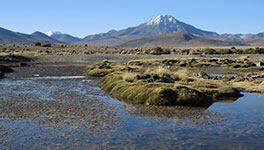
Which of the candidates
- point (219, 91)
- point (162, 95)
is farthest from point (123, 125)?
point (219, 91)

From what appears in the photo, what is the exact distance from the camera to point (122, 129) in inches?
512

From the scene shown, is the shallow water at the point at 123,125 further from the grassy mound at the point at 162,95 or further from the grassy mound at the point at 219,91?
the grassy mound at the point at 219,91

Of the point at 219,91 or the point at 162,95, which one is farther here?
the point at 219,91

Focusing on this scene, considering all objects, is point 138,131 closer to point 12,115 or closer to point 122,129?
point 122,129

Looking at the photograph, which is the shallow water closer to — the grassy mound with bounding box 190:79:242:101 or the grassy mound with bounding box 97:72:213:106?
the grassy mound with bounding box 97:72:213:106

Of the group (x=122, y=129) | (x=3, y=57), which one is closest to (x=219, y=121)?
(x=122, y=129)

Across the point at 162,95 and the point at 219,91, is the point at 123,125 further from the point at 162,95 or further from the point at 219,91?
the point at 219,91

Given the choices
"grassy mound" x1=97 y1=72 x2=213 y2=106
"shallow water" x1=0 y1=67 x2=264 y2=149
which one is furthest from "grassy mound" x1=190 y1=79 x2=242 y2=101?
"grassy mound" x1=97 y1=72 x2=213 y2=106


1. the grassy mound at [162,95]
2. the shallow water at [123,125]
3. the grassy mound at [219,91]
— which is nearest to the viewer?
the shallow water at [123,125]

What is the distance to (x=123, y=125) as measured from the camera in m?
13.7

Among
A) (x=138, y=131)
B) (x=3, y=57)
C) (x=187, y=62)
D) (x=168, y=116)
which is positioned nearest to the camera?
(x=138, y=131)

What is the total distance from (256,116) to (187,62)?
41.7 m

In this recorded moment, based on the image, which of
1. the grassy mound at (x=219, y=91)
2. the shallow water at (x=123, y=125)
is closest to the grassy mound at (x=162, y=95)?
the shallow water at (x=123, y=125)

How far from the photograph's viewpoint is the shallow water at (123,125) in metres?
11.2
